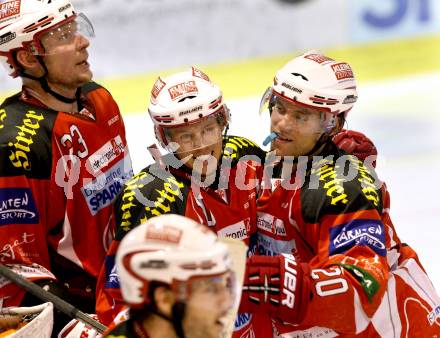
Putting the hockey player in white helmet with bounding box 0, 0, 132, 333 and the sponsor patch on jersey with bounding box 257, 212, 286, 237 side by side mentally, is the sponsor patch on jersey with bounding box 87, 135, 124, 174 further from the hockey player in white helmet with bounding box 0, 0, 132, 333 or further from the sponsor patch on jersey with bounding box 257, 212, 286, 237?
the sponsor patch on jersey with bounding box 257, 212, 286, 237

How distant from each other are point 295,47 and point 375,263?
476 cm

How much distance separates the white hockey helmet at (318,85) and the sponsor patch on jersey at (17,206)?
35.2 inches

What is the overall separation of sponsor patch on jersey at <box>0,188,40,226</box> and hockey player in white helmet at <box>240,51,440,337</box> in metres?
0.76

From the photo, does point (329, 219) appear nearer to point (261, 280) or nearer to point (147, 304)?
point (261, 280)

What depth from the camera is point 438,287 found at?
5145 millimetres

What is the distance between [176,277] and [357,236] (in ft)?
3.60

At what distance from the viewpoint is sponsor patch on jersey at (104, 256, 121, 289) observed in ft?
11.8

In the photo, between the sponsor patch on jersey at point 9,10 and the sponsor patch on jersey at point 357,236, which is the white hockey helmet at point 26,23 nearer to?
the sponsor patch on jersey at point 9,10

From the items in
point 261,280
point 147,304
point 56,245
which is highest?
point 147,304

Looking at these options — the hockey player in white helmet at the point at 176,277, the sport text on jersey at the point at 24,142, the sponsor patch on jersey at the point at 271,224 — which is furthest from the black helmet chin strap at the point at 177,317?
the sport text on jersey at the point at 24,142

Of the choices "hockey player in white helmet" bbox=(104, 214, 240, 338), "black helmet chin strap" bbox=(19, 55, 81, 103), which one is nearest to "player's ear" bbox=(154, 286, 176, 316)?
"hockey player in white helmet" bbox=(104, 214, 240, 338)

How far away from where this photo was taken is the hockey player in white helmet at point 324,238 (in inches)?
129

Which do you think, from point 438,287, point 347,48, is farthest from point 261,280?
point 347,48

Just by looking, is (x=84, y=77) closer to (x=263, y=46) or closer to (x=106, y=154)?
(x=106, y=154)
